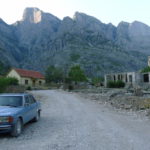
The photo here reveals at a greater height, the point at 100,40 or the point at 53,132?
the point at 100,40

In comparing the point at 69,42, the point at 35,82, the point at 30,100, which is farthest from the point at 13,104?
the point at 69,42

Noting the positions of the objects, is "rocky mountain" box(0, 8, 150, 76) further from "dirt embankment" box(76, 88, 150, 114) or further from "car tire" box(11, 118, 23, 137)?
"car tire" box(11, 118, 23, 137)

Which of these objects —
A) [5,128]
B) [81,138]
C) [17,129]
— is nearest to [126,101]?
[81,138]

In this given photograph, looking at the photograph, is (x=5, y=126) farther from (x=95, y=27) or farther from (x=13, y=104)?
(x=95, y=27)

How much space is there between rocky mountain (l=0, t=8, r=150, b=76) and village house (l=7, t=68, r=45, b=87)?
1630 inches

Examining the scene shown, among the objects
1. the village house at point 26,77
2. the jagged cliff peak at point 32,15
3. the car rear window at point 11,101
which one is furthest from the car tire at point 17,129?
the jagged cliff peak at point 32,15

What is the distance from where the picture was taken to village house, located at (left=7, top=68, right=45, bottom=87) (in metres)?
75.3

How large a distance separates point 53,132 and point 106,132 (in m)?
2.15

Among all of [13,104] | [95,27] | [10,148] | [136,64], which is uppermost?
[95,27]

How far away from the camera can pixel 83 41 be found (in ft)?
489

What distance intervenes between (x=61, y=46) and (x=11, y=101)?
133 meters

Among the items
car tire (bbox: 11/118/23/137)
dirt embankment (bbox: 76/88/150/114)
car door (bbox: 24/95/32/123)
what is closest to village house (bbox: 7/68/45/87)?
dirt embankment (bbox: 76/88/150/114)

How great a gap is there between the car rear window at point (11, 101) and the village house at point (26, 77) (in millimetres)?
61179

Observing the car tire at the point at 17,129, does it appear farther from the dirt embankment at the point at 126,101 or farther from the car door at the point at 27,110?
the dirt embankment at the point at 126,101
